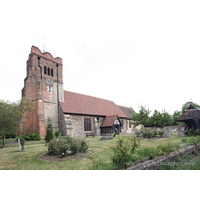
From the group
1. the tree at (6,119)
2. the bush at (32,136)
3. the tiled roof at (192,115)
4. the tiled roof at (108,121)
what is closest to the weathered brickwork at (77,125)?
the tiled roof at (108,121)

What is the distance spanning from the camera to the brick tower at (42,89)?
20.4 metres

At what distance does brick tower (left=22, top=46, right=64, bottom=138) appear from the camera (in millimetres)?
20422

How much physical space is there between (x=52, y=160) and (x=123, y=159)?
409 cm

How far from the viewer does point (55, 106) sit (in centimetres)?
2356

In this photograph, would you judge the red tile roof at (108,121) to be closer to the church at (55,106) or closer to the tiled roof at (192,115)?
the church at (55,106)

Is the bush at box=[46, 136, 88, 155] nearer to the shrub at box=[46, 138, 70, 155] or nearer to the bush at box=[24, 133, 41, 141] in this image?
the shrub at box=[46, 138, 70, 155]

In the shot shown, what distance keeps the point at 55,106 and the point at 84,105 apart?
599 cm

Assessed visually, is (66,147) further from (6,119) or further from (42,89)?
(42,89)

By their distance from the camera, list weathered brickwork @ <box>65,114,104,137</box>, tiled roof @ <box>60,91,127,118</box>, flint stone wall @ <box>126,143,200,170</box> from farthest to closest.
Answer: tiled roof @ <box>60,91,127,118</box>
weathered brickwork @ <box>65,114,104,137</box>
flint stone wall @ <box>126,143,200,170</box>

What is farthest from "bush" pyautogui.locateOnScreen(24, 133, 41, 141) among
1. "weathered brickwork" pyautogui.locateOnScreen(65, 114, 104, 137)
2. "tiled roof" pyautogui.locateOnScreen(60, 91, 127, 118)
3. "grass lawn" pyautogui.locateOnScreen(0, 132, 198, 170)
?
"grass lawn" pyautogui.locateOnScreen(0, 132, 198, 170)

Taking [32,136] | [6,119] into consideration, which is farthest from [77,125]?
[6,119]

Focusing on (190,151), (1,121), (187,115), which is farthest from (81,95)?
(190,151)

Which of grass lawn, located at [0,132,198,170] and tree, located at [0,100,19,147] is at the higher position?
tree, located at [0,100,19,147]

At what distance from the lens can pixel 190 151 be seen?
24.4ft
